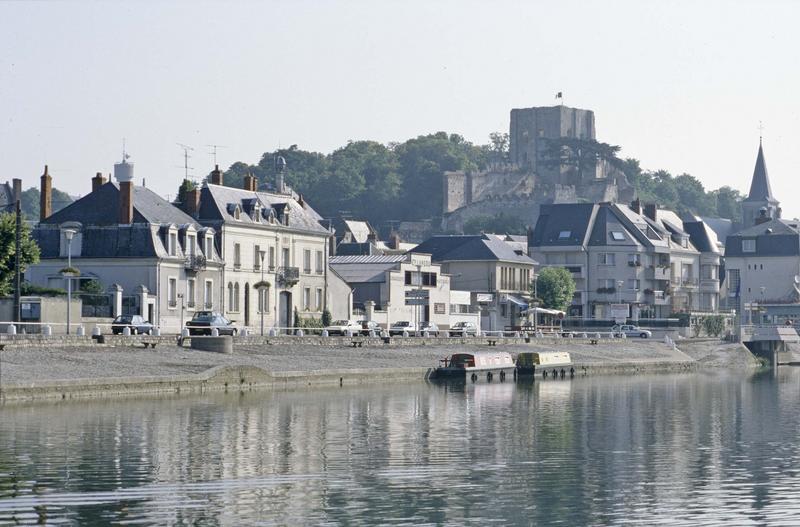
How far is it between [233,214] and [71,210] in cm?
Result: 1104

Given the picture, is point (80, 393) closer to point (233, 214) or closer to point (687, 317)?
point (233, 214)

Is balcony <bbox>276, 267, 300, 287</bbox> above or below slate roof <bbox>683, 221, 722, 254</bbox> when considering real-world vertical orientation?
below

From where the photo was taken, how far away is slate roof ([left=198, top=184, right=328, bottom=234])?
10025 cm

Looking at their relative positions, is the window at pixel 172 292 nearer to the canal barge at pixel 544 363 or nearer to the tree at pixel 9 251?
the tree at pixel 9 251

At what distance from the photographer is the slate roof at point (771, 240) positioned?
164 meters

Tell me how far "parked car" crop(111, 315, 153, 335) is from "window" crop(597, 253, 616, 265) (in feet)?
235

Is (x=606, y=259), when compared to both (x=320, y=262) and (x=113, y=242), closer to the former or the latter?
(x=320, y=262)

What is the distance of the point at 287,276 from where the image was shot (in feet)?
348

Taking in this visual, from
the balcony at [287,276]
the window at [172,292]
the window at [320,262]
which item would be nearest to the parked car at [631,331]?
the window at [320,262]

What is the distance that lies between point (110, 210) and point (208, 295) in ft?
28.2

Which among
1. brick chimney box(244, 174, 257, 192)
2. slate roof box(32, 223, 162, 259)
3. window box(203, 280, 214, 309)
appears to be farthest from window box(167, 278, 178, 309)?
brick chimney box(244, 174, 257, 192)

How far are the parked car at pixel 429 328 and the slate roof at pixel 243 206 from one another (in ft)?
32.9

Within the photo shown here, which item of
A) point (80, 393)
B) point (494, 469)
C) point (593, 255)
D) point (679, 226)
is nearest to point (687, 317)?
point (593, 255)

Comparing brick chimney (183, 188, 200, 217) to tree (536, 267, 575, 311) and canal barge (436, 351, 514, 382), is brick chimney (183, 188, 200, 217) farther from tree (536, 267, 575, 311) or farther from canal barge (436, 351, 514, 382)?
tree (536, 267, 575, 311)
